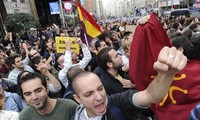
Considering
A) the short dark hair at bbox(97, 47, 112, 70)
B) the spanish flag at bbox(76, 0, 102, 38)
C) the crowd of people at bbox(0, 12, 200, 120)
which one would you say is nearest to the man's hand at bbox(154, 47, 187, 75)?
the crowd of people at bbox(0, 12, 200, 120)

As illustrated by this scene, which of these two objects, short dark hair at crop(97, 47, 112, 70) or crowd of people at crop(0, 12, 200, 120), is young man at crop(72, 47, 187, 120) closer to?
crowd of people at crop(0, 12, 200, 120)

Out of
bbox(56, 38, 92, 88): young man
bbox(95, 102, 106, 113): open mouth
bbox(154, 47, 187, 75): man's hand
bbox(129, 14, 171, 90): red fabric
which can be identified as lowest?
bbox(56, 38, 92, 88): young man

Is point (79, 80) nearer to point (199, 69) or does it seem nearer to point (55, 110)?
point (55, 110)

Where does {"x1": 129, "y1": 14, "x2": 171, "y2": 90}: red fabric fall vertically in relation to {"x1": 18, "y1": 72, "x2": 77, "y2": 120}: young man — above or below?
above

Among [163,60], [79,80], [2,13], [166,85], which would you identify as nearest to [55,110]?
[79,80]

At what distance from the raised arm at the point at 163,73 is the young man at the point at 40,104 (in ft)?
3.05

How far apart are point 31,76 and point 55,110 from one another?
41 cm

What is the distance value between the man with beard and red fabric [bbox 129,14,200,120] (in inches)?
33.4

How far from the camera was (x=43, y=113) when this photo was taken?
7.35ft

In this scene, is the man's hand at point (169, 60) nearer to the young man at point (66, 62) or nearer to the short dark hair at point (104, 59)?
the short dark hair at point (104, 59)

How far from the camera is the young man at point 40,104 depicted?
221 cm

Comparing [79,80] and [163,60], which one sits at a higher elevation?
[163,60]

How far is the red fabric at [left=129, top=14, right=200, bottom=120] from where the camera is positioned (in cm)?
195

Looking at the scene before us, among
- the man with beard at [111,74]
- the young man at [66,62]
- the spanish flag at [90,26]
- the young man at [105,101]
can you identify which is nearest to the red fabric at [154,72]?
the young man at [105,101]
